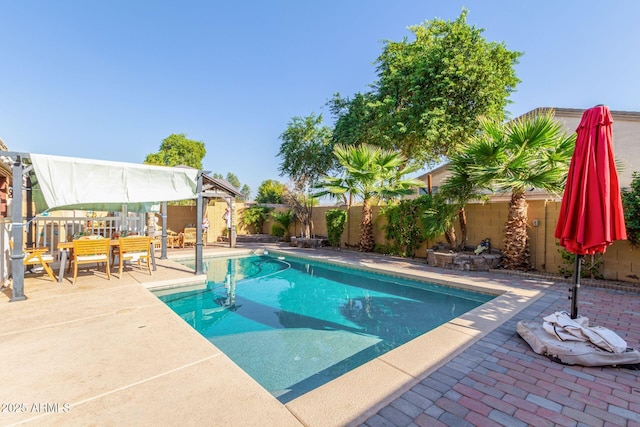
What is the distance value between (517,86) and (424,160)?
506cm

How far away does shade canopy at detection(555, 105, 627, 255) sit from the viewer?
3.20 m

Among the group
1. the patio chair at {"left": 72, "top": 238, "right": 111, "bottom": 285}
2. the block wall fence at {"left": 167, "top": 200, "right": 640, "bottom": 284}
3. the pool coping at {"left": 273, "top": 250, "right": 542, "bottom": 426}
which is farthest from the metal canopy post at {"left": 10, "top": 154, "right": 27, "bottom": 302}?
the block wall fence at {"left": 167, "top": 200, "right": 640, "bottom": 284}

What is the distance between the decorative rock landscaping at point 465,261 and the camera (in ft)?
27.5

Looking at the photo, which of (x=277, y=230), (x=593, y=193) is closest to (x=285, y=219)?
(x=277, y=230)

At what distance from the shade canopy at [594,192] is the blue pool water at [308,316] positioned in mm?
2738

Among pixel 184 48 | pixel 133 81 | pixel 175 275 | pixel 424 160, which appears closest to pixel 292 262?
pixel 175 275

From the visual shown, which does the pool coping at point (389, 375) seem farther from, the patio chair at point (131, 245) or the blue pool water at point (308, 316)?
the patio chair at point (131, 245)

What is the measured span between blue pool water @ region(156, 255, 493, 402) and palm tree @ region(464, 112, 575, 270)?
2.85m

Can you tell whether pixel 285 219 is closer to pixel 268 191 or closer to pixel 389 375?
pixel 389 375

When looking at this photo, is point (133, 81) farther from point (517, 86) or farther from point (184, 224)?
point (517, 86)

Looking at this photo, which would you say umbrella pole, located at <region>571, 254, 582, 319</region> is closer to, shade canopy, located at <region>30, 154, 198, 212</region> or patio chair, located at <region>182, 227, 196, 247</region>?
shade canopy, located at <region>30, 154, 198, 212</region>

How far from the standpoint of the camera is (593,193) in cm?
328

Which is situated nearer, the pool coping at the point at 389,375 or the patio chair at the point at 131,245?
the pool coping at the point at 389,375

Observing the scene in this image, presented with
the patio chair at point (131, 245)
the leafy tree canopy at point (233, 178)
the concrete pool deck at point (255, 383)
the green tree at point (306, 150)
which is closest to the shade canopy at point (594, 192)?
the concrete pool deck at point (255, 383)
